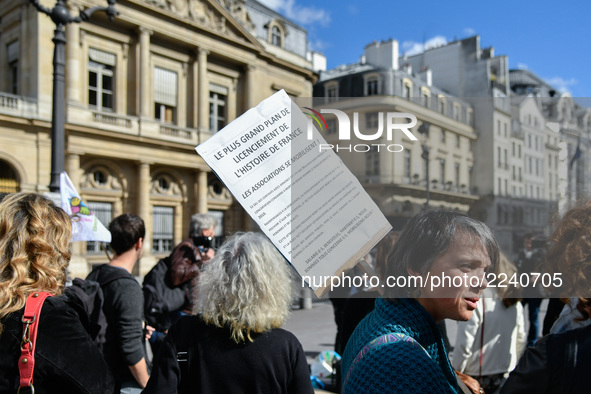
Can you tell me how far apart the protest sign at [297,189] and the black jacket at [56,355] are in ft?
2.65

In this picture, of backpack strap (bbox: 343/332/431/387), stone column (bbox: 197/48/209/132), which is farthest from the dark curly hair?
stone column (bbox: 197/48/209/132)

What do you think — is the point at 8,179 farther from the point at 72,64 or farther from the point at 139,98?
the point at 139,98

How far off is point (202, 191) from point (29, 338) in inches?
896

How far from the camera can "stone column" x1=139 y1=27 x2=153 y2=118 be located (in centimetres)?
2183

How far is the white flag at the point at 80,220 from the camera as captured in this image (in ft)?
15.8

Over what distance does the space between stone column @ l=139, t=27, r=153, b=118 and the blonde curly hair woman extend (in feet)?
68.8

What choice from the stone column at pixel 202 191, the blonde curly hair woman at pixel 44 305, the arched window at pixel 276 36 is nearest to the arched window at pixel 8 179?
the stone column at pixel 202 191

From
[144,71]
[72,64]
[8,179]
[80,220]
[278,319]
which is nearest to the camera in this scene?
[278,319]

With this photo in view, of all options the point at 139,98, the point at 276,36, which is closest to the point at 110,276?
the point at 139,98

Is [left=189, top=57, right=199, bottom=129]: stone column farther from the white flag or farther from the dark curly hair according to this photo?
the dark curly hair

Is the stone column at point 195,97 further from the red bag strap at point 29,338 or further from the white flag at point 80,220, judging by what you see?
the red bag strap at point 29,338

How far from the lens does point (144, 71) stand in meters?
22.0

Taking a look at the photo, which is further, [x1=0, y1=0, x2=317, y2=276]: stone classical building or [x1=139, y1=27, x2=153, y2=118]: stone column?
[x1=139, y1=27, x2=153, y2=118]: stone column

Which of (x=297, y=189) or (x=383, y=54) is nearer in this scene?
(x=297, y=189)
